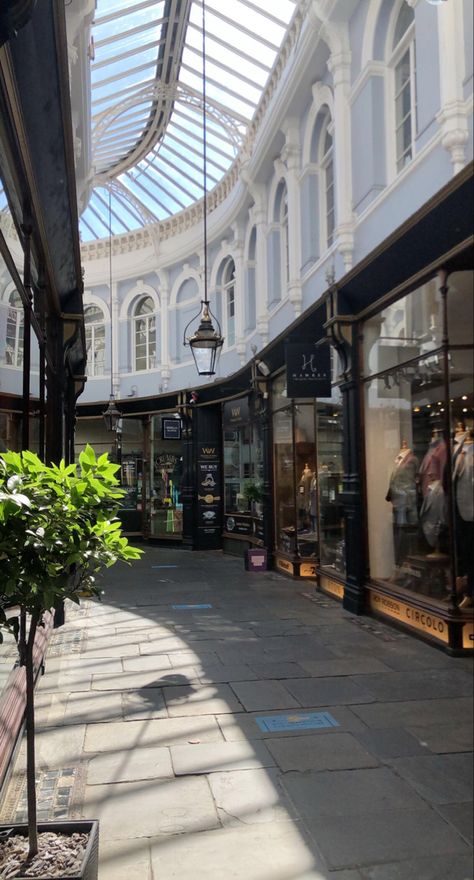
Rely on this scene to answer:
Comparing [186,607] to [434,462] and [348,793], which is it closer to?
[434,462]

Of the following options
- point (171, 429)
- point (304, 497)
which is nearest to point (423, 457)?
point (304, 497)

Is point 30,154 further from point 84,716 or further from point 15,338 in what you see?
point 84,716

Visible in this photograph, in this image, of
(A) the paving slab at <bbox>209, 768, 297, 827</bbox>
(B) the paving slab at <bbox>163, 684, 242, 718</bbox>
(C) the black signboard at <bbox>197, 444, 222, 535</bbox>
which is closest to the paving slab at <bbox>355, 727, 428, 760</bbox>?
(A) the paving slab at <bbox>209, 768, 297, 827</bbox>

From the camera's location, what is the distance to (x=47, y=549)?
8.39ft

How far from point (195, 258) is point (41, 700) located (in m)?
16.3

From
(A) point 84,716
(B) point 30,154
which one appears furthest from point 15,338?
(A) point 84,716

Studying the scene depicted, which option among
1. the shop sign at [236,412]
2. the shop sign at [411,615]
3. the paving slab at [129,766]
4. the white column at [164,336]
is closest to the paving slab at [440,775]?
the paving slab at [129,766]

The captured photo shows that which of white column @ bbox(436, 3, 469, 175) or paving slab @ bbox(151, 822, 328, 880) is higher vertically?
white column @ bbox(436, 3, 469, 175)

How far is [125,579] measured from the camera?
13.4m

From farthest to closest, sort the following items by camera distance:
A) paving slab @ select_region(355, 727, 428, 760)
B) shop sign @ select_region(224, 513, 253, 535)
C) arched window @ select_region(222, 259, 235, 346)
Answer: arched window @ select_region(222, 259, 235, 346)
shop sign @ select_region(224, 513, 253, 535)
paving slab @ select_region(355, 727, 428, 760)

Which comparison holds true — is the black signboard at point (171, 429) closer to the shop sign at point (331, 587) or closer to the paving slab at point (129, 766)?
the shop sign at point (331, 587)

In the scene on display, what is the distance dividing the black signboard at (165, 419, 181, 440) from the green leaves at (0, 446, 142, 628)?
16147 mm

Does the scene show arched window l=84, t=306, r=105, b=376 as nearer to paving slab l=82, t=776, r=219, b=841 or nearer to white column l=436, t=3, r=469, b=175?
white column l=436, t=3, r=469, b=175

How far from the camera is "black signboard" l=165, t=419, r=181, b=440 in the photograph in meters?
19.0
